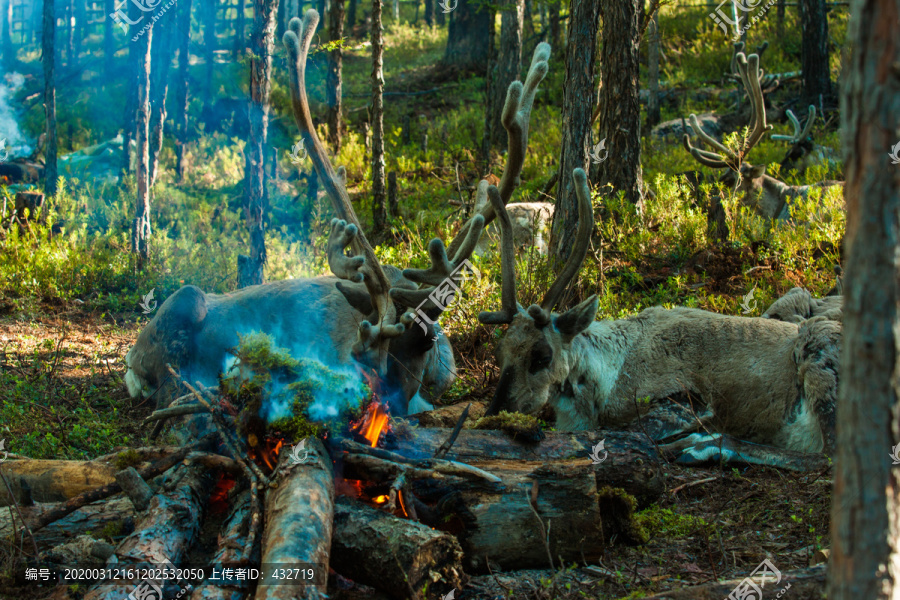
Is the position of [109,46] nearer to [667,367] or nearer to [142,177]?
[142,177]

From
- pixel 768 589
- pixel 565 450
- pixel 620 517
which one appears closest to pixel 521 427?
pixel 565 450

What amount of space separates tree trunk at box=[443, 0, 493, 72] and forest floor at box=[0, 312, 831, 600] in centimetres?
1950

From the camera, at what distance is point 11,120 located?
20.0 meters

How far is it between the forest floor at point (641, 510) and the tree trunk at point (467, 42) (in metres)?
19.5

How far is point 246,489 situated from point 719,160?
10.1 metres

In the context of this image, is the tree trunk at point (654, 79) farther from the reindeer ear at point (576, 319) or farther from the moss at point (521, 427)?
the moss at point (521, 427)

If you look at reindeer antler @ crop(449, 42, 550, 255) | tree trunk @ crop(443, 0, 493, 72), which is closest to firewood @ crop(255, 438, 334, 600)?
reindeer antler @ crop(449, 42, 550, 255)

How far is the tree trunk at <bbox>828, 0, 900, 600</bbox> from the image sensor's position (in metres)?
1.71

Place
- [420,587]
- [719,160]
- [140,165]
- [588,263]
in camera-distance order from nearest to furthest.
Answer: [420,587]
[588,263]
[140,165]
[719,160]

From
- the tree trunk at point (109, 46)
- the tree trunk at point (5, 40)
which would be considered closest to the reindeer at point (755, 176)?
the tree trunk at point (109, 46)

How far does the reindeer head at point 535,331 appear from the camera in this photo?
5.09 metres

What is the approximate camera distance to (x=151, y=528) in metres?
3.12

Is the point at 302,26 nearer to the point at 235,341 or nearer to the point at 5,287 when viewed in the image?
the point at 235,341

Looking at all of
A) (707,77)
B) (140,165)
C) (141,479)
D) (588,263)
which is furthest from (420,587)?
(707,77)
